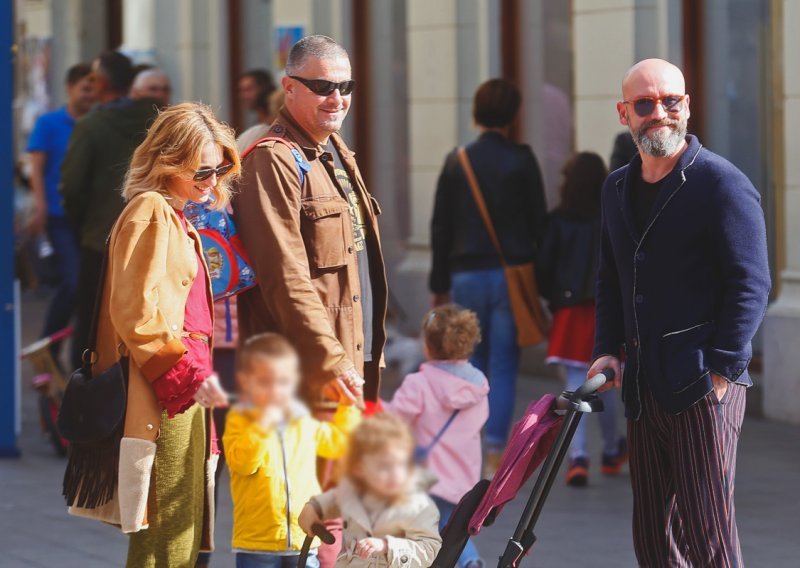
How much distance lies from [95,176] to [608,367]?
4304 mm

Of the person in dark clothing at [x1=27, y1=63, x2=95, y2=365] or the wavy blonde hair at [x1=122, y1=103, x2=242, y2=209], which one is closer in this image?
the wavy blonde hair at [x1=122, y1=103, x2=242, y2=209]

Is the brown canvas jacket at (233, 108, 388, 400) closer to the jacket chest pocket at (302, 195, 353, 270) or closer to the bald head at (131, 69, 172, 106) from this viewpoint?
the jacket chest pocket at (302, 195, 353, 270)

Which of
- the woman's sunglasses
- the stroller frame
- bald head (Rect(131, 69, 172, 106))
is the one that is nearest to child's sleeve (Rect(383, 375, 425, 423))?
the stroller frame

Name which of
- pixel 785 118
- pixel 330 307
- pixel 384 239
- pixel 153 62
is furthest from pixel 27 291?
pixel 330 307

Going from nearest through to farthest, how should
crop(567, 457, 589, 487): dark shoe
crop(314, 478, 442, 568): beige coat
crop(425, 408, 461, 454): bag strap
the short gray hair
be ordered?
1. crop(314, 478, 442, 568): beige coat
2. crop(425, 408, 461, 454): bag strap
3. the short gray hair
4. crop(567, 457, 589, 487): dark shoe

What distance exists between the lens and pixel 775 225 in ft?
34.0

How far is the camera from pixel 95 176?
868 cm

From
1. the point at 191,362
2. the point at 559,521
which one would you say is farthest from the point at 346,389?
the point at 559,521

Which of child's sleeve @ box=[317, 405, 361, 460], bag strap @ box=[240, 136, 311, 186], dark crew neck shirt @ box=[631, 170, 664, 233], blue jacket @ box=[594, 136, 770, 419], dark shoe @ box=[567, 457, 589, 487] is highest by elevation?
bag strap @ box=[240, 136, 311, 186]

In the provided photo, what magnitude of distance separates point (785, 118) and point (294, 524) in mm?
5435

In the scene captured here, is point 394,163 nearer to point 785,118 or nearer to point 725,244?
point 785,118

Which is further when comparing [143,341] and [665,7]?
[665,7]

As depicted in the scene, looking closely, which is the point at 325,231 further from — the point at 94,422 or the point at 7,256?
the point at 7,256

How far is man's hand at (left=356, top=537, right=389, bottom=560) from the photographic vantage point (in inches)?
145
